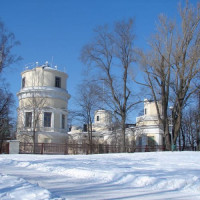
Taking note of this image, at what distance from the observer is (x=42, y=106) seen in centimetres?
3775

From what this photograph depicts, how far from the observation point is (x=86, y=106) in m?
38.1

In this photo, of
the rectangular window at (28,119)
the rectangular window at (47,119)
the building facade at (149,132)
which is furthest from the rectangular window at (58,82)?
the building facade at (149,132)

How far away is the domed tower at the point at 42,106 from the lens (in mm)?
37344

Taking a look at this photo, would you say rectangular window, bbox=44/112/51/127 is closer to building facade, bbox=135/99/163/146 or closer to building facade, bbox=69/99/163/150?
building facade, bbox=69/99/163/150

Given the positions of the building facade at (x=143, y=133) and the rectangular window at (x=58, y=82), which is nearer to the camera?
the rectangular window at (x=58, y=82)

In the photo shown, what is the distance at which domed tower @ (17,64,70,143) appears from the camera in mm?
37344

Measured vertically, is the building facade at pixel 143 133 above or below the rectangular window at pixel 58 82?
below

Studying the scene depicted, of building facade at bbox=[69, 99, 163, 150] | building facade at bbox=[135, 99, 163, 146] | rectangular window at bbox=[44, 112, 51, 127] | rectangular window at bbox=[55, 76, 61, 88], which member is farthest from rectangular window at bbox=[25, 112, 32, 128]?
building facade at bbox=[135, 99, 163, 146]

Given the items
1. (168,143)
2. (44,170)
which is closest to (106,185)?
(44,170)

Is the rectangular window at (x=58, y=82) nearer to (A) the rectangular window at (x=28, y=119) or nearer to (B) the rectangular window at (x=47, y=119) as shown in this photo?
(B) the rectangular window at (x=47, y=119)

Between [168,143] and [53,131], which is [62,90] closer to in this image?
[53,131]

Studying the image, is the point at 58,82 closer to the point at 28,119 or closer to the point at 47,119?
the point at 47,119

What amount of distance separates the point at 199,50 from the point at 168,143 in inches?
326

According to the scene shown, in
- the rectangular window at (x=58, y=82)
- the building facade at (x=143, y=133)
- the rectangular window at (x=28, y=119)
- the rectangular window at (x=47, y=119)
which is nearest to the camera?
the rectangular window at (x=28, y=119)
